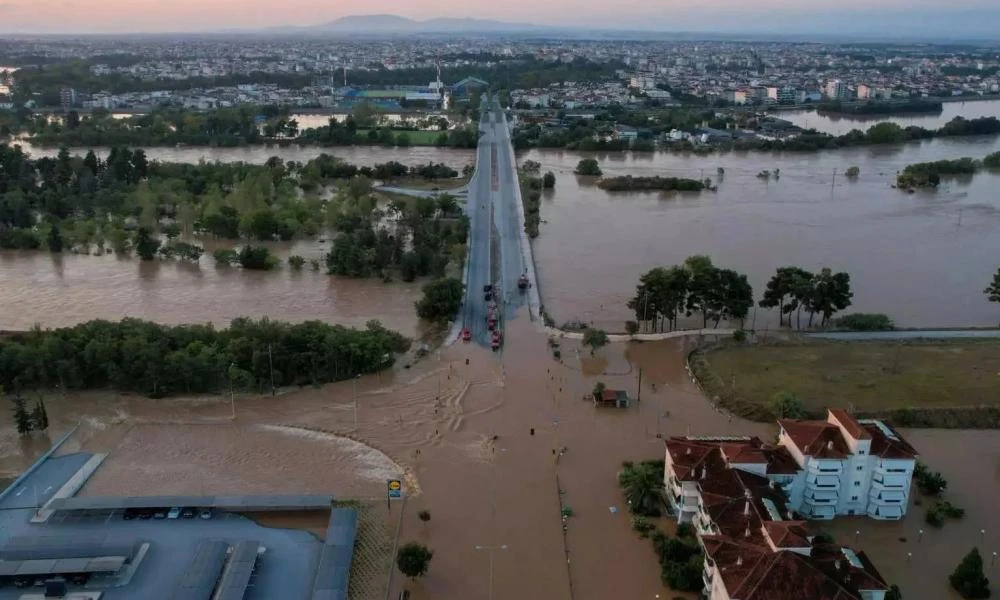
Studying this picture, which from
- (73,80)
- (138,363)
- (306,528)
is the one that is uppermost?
(73,80)

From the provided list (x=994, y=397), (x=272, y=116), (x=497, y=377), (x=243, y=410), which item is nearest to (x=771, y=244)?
(x=994, y=397)

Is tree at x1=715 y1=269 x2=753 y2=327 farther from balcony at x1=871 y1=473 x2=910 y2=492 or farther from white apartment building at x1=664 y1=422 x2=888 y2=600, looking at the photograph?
balcony at x1=871 y1=473 x2=910 y2=492

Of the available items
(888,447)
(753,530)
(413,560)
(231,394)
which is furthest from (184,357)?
(888,447)

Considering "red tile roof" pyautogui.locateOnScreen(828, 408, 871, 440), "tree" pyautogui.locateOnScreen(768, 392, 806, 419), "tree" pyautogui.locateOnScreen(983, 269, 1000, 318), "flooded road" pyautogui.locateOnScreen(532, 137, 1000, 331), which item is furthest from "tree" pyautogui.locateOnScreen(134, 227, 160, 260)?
"tree" pyautogui.locateOnScreen(983, 269, 1000, 318)

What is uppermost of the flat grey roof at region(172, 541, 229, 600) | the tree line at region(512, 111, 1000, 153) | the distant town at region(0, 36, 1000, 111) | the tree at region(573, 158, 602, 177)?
the distant town at region(0, 36, 1000, 111)

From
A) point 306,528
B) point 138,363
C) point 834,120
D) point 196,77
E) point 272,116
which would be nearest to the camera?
point 306,528

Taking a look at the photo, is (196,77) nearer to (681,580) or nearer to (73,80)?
(73,80)

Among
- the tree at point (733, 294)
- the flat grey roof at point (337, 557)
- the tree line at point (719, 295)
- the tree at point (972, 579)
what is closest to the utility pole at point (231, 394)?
the flat grey roof at point (337, 557)

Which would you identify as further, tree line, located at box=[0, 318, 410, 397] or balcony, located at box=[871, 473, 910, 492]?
tree line, located at box=[0, 318, 410, 397]
